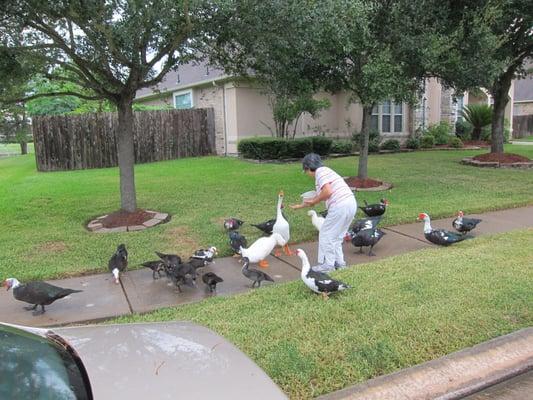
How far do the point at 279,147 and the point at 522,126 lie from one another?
996 inches

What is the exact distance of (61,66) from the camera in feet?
26.3

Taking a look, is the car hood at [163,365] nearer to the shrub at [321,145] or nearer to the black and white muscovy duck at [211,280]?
the black and white muscovy duck at [211,280]

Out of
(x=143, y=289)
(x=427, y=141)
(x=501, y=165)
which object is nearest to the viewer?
(x=143, y=289)

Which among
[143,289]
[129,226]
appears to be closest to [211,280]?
[143,289]

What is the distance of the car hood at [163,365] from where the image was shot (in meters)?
1.77

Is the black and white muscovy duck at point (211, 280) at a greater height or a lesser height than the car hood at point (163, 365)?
lesser

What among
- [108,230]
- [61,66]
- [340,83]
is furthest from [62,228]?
[340,83]

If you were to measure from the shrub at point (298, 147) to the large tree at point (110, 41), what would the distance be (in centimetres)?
901

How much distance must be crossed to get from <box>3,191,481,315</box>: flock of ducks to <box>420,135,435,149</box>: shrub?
49.5ft

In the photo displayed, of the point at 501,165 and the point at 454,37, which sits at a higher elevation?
the point at 454,37

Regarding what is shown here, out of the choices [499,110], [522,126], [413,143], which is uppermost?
[499,110]

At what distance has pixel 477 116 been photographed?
23.3 meters

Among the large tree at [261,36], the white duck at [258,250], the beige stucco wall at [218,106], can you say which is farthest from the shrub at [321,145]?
the white duck at [258,250]

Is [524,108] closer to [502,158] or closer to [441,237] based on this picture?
[502,158]
